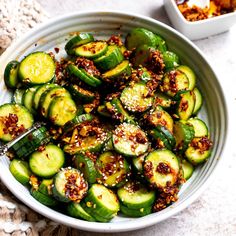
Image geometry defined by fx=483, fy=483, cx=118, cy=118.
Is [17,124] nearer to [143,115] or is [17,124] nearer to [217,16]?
[143,115]

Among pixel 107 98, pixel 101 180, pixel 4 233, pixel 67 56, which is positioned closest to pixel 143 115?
pixel 107 98

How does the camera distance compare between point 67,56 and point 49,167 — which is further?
point 67,56

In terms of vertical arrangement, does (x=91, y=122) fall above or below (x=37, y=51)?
below

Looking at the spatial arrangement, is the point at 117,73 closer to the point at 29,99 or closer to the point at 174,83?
the point at 174,83

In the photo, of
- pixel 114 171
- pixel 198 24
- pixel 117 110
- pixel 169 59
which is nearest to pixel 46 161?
pixel 114 171

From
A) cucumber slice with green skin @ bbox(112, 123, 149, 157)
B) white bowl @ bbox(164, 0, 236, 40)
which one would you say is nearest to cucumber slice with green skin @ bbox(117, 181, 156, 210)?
cucumber slice with green skin @ bbox(112, 123, 149, 157)

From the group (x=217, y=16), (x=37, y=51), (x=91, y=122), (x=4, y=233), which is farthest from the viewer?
(x=217, y=16)

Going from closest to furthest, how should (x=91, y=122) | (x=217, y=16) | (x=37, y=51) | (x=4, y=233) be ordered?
(x=4, y=233)
(x=91, y=122)
(x=37, y=51)
(x=217, y=16)
